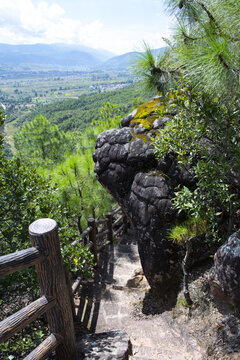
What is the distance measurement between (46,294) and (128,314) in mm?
2787

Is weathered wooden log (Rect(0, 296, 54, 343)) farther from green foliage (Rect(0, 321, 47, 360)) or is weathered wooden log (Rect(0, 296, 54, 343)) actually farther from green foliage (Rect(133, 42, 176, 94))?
green foliage (Rect(133, 42, 176, 94))

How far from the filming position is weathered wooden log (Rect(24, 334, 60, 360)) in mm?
1703

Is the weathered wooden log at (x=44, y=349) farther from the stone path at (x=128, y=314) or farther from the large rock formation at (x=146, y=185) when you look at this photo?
the large rock formation at (x=146, y=185)

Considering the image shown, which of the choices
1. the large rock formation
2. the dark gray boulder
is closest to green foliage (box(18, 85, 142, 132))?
the large rock formation

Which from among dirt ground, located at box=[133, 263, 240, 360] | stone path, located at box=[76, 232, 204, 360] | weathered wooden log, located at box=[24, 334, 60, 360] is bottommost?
stone path, located at box=[76, 232, 204, 360]

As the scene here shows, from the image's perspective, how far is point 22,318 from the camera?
1.60 m

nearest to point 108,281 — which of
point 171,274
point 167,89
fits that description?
point 171,274

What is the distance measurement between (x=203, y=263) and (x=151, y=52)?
3231 mm

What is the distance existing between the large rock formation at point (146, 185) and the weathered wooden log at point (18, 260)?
2481 millimetres

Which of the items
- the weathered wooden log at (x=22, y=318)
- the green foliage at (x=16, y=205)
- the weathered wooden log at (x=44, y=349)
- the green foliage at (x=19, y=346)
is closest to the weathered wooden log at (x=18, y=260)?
the weathered wooden log at (x=22, y=318)

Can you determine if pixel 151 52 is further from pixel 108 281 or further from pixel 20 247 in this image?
pixel 108 281

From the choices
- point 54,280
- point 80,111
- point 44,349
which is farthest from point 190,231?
point 80,111

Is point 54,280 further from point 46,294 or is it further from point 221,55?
point 221,55

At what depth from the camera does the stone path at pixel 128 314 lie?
2765 mm
